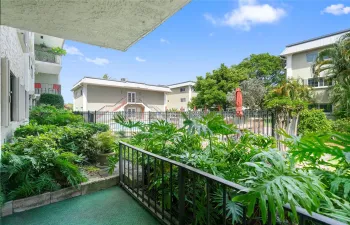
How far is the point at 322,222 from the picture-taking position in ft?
2.73

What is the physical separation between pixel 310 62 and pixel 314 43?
4.52 feet

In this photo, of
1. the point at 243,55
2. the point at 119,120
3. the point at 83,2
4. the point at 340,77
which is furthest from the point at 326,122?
the point at 243,55

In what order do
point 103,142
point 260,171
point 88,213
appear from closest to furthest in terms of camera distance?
1. point 260,171
2. point 88,213
3. point 103,142

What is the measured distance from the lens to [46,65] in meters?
13.1

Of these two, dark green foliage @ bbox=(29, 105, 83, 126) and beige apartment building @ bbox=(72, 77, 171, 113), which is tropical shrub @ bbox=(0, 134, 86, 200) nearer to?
dark green foliage @ bbox=(29, 105, 83, 126)

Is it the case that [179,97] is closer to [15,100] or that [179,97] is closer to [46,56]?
[46,56]

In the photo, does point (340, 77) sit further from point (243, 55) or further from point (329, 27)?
point (243, 55)

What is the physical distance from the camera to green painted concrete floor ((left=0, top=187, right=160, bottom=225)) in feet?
6.96

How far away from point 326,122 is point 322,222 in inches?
481

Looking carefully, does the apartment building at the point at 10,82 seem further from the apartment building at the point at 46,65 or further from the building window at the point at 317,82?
the building window at the point at 317,82

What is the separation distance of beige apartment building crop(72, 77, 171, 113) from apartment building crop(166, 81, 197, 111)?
5.58m

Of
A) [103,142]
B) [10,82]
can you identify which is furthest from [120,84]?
[103,142]

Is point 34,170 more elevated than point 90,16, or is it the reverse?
point 90,16

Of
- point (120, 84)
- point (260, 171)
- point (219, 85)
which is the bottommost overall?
point (260, 171)
